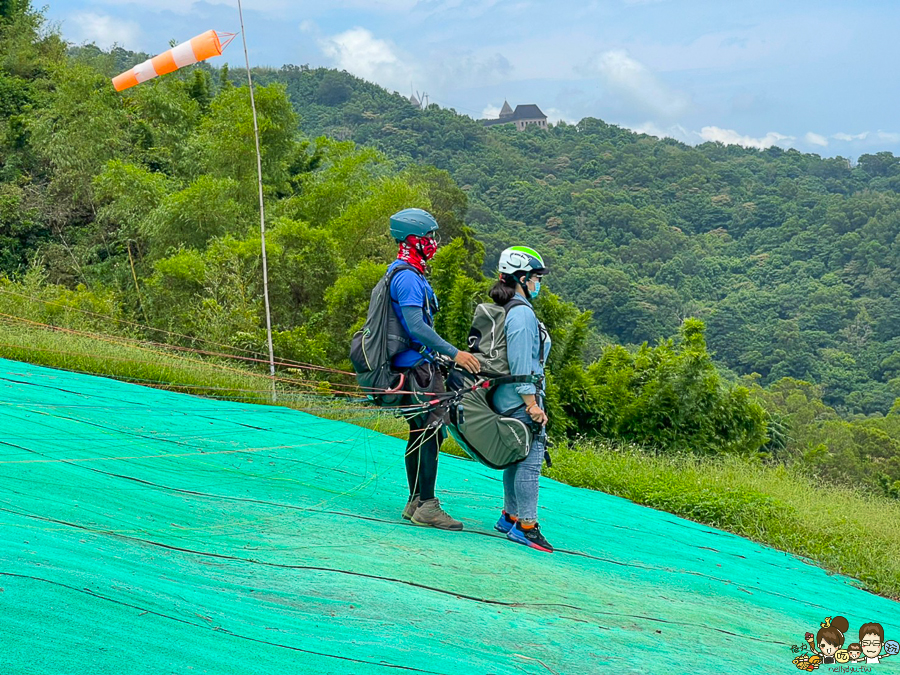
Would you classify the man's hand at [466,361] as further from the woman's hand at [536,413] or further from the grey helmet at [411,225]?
the grey helmet at [411,225]

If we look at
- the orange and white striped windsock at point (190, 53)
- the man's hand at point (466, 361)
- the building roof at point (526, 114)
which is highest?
the building roof at point (526, 114)

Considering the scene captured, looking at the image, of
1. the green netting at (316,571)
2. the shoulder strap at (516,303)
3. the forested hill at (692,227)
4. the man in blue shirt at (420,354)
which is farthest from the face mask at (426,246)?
the forested hill at (692,227)

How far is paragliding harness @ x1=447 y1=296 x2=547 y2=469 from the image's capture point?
468 cm

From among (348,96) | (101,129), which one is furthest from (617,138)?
(101,129)

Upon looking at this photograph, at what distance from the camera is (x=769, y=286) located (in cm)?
6869

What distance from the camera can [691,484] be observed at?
7906 mm

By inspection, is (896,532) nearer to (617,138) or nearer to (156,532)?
(156,532)

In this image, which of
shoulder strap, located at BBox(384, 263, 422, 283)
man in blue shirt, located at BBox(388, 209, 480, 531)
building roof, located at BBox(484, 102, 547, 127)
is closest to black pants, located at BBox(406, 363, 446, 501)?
man in blue shirt, located at BBox(388, 209, 480, 531)

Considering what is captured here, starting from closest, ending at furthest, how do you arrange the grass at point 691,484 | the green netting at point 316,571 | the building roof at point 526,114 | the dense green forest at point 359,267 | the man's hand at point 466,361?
the green netting at point 316,571, the man's hand at point 466,361, the grass at point 691,484, the dense green forest at point 359,267, the building roof at point 526,114

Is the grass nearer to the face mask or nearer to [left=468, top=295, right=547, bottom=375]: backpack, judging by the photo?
[left=468, top=295, right=547, bottom=375]: backpack

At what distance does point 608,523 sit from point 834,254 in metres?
72.1

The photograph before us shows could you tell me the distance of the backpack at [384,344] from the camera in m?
4.63

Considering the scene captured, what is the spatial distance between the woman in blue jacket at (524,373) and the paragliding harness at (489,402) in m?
0.03

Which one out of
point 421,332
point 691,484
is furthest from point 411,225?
point 691,484
